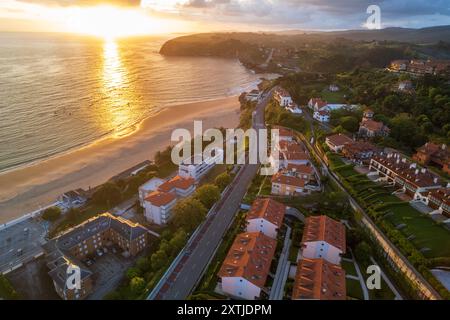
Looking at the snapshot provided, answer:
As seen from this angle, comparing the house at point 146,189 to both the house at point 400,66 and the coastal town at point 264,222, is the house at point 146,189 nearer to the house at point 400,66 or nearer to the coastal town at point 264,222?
the coastal town at point 264,222

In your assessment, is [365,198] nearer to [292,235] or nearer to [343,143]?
[292,235]

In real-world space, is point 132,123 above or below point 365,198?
above

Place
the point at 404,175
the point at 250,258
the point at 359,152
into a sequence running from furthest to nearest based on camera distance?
the point at 359,152 < the point at 404,175 < the point at 250,258

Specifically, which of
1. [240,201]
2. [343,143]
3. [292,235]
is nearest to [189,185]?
[240,201]

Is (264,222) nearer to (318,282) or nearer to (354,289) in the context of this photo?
(318,282)

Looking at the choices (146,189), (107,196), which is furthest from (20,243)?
(146,189)

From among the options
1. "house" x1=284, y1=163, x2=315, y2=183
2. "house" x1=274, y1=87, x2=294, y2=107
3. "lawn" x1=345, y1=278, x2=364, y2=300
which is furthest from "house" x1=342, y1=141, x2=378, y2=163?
"house" x1=274, y1=87, x2=294, y2=107
